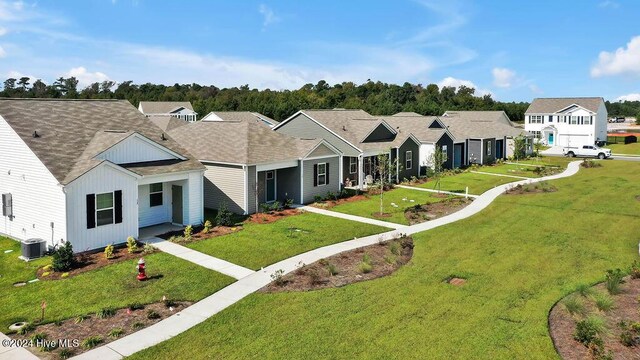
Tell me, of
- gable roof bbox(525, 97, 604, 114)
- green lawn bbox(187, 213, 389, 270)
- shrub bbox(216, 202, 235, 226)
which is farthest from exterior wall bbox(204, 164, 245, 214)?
gable roof bbox(525, 97, 604, 114)

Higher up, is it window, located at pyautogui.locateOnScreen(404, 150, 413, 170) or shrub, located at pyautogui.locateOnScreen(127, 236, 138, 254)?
window, located at pyautogui.locateOnScreen(404, 150, 413, 170)

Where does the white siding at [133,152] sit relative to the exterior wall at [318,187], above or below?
above

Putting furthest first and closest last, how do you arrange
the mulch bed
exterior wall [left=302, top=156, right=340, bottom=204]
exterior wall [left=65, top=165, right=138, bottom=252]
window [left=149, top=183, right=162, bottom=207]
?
exterior wall [left=302, top=156, right=340, bottom=204] → window [left=149, top=183, right=162, bottom=207] → exterior wall [left=65, top=165, right=138, bottom=252] → the mulch bed

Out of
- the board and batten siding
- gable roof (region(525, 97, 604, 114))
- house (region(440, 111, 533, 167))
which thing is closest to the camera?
the board and batten siding

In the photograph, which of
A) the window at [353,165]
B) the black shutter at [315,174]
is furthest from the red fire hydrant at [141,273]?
the window at [353,165]

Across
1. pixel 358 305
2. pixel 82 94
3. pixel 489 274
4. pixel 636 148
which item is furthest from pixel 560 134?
pixel 82 94

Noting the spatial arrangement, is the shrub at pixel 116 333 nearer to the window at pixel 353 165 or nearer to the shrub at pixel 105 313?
the shrub at pixel 105 313

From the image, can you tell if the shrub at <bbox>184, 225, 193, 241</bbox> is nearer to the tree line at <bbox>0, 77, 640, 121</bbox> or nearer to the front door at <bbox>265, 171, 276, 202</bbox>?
the front door at <bbox>265, 171, 276, 202</bbox>
